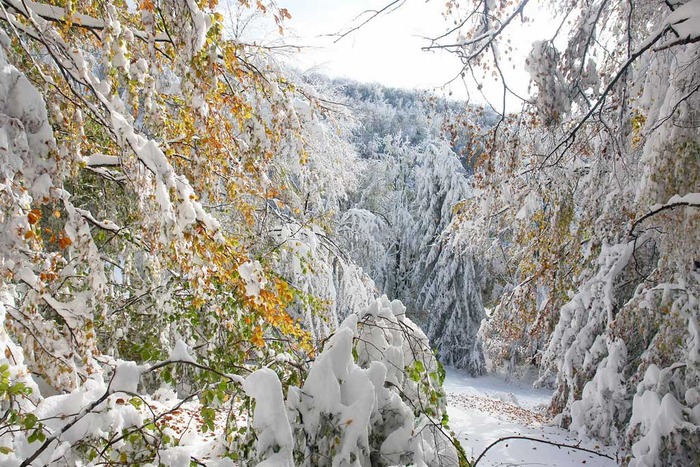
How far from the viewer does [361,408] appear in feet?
7.36

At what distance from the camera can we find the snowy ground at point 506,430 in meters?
7.07

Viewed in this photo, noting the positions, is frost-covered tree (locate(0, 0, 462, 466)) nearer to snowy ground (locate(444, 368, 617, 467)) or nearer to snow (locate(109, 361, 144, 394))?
snow (locate(109, 361, 144, 394))

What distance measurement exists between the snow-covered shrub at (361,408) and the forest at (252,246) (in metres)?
0.01

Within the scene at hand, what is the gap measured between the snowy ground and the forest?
0.36m

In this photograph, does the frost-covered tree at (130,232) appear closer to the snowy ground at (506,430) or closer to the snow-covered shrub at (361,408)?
the snow-covered shrub at (361,408)

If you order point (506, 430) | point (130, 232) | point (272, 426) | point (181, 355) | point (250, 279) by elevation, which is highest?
point (130, 232)

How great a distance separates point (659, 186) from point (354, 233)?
1221cm

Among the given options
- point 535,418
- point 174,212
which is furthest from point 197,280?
point 535,418

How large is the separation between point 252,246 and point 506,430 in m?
6.88

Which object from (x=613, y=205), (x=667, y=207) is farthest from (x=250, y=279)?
(x=613, y=205)

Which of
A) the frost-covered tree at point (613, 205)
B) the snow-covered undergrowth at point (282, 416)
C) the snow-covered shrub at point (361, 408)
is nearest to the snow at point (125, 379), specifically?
the snow-covered undergrowth at point (282, 416)

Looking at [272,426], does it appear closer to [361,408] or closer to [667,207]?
[361,408]

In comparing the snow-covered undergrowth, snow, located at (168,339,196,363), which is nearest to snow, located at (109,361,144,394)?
the snow-covered undergrowth

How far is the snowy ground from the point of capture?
7070 millimetres
